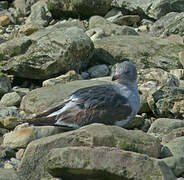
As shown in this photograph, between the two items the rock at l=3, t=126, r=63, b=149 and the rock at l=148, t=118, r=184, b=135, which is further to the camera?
the rock at l=148, t=118, r=184, b=135

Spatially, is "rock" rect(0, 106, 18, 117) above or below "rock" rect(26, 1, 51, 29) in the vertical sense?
above

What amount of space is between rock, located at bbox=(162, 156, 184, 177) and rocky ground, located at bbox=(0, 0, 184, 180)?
0.04ft

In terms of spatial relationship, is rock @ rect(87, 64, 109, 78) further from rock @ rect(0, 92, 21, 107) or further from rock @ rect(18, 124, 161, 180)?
rock @ rect(18, 124, 161, 180)

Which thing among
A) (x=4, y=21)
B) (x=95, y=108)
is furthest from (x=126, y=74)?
(x=4, y=21)

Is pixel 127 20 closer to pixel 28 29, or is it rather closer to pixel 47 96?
pixel 28 29

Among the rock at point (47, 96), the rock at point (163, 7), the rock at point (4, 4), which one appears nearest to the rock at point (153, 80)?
the rock at point (47, 96)

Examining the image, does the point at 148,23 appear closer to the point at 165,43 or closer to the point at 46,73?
the point at 165,43

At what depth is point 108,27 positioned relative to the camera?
13.5 m

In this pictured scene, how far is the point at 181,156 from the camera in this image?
6020 millimetres

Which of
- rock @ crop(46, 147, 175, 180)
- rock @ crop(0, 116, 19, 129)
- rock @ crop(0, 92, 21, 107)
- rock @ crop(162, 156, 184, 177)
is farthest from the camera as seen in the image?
rock @ crop(0, 92, 21, 107)

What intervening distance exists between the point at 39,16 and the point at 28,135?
8996mm

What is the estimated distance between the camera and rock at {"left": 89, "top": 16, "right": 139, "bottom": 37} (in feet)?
43.0

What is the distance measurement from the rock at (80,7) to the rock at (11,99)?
6.08m

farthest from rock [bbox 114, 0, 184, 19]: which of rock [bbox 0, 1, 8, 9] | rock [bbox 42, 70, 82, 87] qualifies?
rock [bbox 42, 70, 82, 87]
